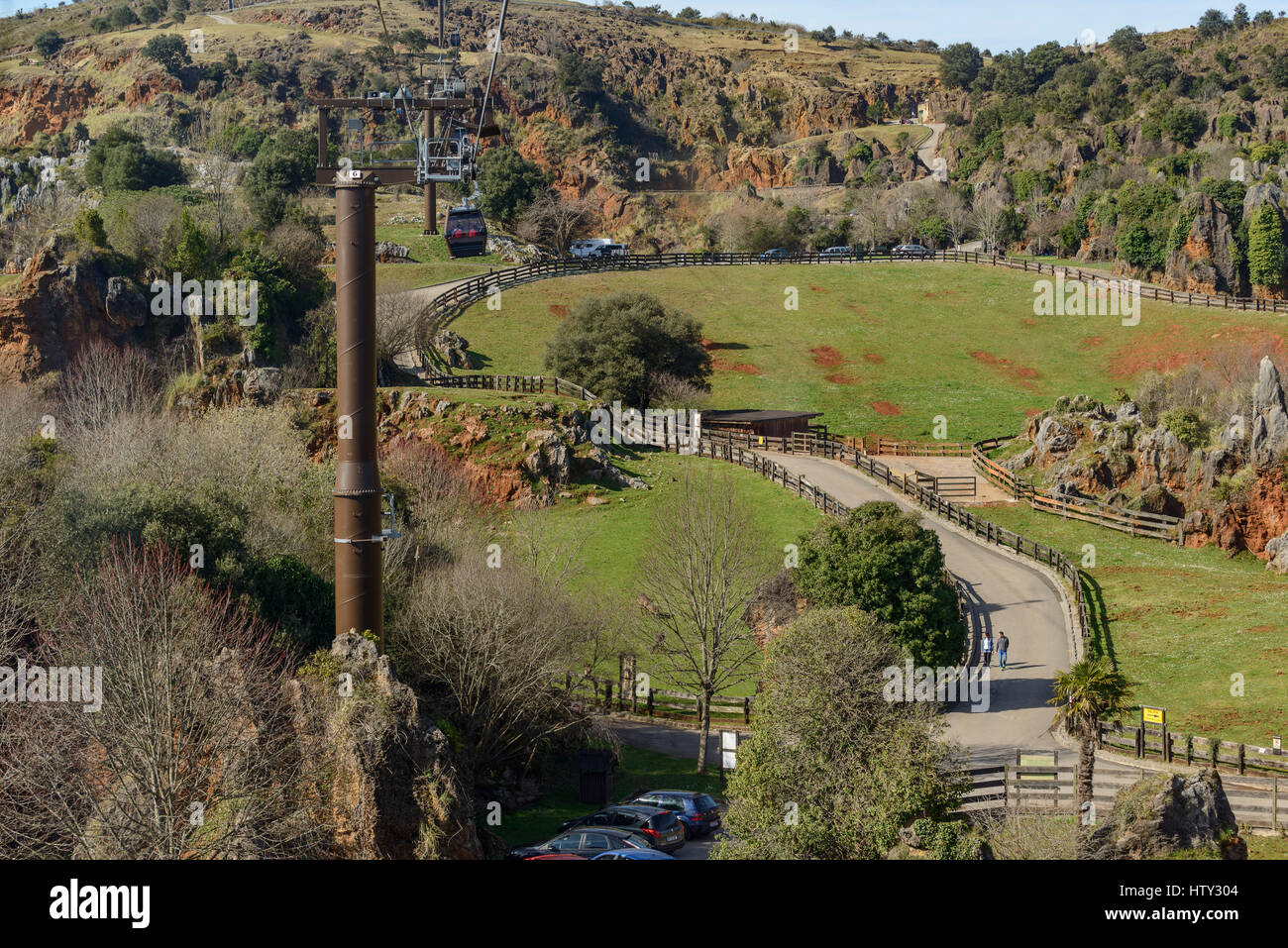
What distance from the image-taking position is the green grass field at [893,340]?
81.2 metres

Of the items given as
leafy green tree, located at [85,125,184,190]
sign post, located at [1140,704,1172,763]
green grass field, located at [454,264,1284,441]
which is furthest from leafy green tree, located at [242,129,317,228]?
sign post, located at [1140,704,1172,763]

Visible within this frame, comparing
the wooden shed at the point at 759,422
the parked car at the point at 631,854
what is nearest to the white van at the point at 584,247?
the wooden shed at the point at 759,422

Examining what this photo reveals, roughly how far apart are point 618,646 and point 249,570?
45.2 feet

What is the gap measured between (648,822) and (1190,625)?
955 inches

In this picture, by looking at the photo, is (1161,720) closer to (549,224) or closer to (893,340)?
(893,340)

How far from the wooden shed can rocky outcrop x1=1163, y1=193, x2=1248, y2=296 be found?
47617 millimetres

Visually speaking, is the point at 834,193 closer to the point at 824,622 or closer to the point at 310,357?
the point at 310,357

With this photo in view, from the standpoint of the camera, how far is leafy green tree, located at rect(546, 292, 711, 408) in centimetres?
7238

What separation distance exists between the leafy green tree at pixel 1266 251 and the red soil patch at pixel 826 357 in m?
40.6

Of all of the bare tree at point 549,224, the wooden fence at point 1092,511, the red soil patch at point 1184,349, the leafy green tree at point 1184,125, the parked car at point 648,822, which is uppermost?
the leafy green tree at point 1184,125

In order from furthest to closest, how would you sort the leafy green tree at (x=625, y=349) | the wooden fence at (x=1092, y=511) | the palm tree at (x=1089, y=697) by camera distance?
1. the leafy green tree at (x=625, y=349)
2. the wooden fence at (x=1092, y=511)
3. the palm tree at (x=1089, y=697)

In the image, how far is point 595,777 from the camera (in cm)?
3453

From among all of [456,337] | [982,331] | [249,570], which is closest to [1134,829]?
[249,570]

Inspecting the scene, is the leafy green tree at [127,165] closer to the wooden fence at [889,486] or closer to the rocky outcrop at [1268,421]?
the wooden fence at [889,486]
